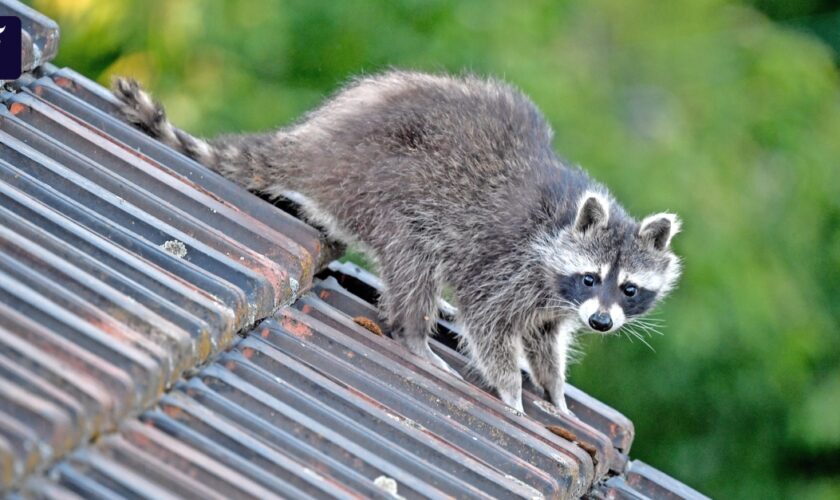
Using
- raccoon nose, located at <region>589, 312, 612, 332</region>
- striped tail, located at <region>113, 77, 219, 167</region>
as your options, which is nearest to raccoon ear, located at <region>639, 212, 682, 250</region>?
raccoon nose, located at <region>589, 312, 612, 332</region>

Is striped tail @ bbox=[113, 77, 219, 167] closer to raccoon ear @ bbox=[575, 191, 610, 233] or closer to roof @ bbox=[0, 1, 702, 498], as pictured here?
roof @ bbox=[0, 1, 702, 498]

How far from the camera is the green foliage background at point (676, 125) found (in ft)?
20.8

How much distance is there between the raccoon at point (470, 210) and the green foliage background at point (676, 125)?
63.3 inches

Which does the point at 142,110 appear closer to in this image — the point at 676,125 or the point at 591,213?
the point at 591,213

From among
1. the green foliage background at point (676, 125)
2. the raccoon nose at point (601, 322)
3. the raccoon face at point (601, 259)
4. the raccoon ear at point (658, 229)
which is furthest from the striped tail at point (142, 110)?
the green foliage background at point (676, 125)

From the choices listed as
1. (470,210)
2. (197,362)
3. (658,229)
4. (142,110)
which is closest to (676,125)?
(658,229)

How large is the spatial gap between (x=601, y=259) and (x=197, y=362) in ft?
6.04

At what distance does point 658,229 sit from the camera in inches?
177

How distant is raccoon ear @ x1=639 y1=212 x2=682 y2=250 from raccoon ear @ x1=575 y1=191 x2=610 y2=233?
14cm

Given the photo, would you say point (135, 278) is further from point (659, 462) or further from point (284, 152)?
point (659, 462)

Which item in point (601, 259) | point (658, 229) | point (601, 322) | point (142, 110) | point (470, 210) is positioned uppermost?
point (658, 229)

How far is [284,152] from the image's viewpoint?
4.22 metres

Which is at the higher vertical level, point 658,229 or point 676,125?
point 676,125

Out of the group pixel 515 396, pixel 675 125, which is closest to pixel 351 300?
pixel 515 396
